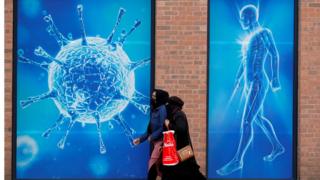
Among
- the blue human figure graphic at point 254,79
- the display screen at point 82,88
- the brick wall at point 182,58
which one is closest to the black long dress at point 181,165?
the brick wall at point 182,58

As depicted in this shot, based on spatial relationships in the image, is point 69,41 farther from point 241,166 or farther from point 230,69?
point 241,166

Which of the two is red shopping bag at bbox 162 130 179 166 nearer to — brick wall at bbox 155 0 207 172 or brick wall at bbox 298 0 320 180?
brick wall at bbox 155 0 207 172

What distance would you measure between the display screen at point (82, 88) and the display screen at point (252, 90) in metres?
1.10

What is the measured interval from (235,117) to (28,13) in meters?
3.70

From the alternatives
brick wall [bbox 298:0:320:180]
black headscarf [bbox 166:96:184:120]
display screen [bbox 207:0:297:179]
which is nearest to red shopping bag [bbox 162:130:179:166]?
black headscarf [bbox 166:96:184:120]

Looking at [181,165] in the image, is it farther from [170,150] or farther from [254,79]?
[254,79]

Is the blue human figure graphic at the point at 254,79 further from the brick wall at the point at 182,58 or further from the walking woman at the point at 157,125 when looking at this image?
the walking woman at the point at 157,125

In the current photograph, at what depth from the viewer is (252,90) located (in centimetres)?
887

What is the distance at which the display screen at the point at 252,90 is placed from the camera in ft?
28.8

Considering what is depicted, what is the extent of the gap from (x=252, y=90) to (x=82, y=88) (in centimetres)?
274

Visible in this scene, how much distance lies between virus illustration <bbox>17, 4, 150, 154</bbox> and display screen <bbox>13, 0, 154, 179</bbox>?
2 cm

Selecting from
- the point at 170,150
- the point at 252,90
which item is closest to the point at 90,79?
the point at 170,150

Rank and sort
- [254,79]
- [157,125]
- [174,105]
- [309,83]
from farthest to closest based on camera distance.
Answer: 1. [254,79]
2. [309,83]
3. [157,125]
4. [174,105]
